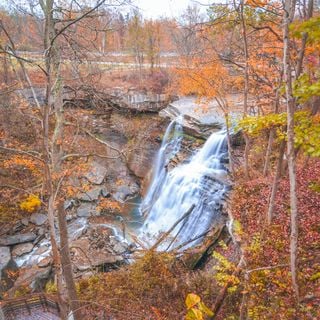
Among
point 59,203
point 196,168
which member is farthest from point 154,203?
point 59,203

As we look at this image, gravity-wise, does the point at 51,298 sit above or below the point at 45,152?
below

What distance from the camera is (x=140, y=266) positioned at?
8398mm

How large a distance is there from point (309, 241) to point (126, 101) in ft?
52.0

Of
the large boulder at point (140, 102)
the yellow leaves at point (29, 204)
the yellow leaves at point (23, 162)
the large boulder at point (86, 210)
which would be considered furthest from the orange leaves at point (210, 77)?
the yellow leaves at point (29, 204)

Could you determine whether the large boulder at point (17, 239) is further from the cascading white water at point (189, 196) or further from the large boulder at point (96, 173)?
the cascading white water at point (189, 196)

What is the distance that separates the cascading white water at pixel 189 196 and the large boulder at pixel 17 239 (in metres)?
4.79

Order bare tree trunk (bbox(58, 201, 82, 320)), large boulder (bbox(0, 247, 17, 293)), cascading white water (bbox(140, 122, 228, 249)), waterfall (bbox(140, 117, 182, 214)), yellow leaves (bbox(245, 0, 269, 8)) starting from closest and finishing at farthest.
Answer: bare tree trunk (bbox(58, 201, 82, 320)), yellow leaves (bbox(245, 0, 269, 8)), large boulder (bbox(0, 247, 17, 293)), cascading white water (bbox(140, 122, 228, 249)), waterfall (bbox(140, 117, 182, 214))

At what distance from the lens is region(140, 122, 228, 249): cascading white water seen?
476 inches

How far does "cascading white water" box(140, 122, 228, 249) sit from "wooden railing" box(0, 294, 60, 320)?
465 cm

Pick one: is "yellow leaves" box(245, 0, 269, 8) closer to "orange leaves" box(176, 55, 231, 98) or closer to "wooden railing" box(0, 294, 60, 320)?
"orange leaves" box(176, 55, 231, 98)

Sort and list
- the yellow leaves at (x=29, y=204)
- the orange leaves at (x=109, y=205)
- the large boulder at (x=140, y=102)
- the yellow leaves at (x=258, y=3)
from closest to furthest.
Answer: the yellow leaves at (x=258, y=3), the orange leaves at (x=109, y=205), the yellow leaves at (x=29, y=204), the large boulder at (x=140, y=102)

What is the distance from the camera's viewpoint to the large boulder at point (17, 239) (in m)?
13.2

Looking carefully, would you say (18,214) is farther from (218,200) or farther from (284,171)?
(284,171)

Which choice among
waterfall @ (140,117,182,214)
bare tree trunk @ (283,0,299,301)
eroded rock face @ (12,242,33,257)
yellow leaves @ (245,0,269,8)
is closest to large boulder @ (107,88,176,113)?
waterfall @ (140,117,182,214)
